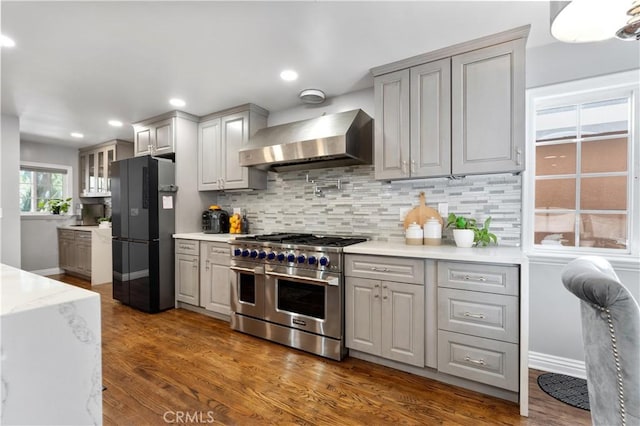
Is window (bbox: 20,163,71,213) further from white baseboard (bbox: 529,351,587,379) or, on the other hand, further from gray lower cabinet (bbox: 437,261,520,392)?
white baseboard (bbox: 529,351,587,379)

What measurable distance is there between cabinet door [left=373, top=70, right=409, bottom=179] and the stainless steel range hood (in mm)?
205

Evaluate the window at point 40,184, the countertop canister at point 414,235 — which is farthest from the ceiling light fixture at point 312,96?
the window at point 40,184

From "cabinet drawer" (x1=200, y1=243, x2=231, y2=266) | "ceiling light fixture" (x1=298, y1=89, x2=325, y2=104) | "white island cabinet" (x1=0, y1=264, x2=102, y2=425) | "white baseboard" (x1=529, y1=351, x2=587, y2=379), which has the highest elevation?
"ceiling light fixture" (x1=298, y1=89, x2=325, y2=104)

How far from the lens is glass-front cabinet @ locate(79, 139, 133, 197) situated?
5309mm

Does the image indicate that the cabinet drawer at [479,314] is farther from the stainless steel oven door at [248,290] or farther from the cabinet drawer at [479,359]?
the stainless steel oven door at [248,290]

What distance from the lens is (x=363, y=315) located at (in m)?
2.38

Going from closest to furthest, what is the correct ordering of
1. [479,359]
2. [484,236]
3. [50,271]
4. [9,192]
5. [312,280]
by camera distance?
[479,359], [484,236], [312,280], [9,192], [50,271]

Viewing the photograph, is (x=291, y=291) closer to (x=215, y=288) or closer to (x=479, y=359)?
(x=215, y=288)

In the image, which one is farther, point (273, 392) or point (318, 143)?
point (318, 143)

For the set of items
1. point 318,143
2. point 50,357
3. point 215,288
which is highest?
point 318,143

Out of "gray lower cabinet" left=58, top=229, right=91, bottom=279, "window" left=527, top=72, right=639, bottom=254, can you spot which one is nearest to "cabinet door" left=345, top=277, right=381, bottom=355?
"window" left=527, top=72, right=639, bottom=254

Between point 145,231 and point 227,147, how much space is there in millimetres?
1364

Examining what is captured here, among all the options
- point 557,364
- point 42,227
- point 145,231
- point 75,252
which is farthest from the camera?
point 42,227

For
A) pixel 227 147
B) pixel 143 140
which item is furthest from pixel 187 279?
pixel 143 140
